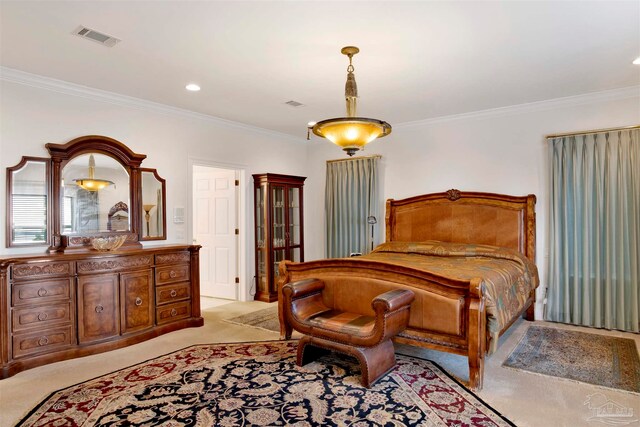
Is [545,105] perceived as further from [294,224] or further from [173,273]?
[173,273]

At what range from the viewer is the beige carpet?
2518 millimetres

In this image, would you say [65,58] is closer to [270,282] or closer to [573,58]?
[270,282]

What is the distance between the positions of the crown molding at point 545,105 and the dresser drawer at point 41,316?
4.87 m

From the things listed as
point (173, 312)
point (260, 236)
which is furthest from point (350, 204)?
point (173, 312)

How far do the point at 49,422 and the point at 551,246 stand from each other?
514cm

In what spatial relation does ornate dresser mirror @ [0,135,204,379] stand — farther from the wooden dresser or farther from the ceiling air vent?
the ceiling air vent

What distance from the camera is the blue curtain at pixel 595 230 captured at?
4191mm

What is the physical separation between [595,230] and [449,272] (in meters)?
2.26

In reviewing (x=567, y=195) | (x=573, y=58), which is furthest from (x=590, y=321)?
(x=573, y=58)

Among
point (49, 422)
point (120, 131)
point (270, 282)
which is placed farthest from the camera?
point (270, 282)

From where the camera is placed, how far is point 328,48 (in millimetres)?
3121

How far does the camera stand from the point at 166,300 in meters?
4.32

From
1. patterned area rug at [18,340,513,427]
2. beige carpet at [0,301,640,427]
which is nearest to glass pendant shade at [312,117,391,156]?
patterned area rug at [18,340,513,427]

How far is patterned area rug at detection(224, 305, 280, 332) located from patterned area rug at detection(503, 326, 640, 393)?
2.50m
